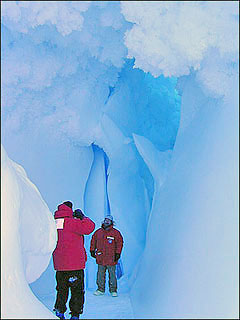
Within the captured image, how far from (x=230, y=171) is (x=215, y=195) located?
22cm

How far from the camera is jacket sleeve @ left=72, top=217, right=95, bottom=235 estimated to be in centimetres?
358

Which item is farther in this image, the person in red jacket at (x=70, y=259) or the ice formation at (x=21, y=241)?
the person in red jacket at (x=70, y=259)

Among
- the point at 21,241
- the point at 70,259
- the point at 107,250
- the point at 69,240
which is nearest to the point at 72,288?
the point at 70,259

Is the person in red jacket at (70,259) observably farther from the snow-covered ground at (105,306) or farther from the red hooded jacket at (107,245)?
the red hooded jacket at (107,245)

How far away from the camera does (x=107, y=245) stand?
5.07 meters

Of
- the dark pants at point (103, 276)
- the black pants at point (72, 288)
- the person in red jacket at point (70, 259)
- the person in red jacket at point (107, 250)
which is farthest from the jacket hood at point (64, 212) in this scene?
the dark pants at point (103, 276)

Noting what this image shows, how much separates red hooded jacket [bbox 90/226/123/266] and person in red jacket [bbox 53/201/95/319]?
1442 mm

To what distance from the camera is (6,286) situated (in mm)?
2082

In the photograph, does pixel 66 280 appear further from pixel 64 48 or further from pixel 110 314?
pixel 64 48

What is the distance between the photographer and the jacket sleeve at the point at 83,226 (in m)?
3.58

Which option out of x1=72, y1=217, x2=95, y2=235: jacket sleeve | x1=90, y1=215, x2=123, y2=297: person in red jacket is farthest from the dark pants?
x1=72, y1=217, x2=95, y2=235: jacket sleeve

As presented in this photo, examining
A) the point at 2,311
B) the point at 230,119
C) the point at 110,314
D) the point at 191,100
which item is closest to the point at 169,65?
the point at 230,119

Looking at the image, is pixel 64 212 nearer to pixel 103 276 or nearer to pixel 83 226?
pixel 83 226

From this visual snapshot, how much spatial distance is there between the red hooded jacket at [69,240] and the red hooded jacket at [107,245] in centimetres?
145
